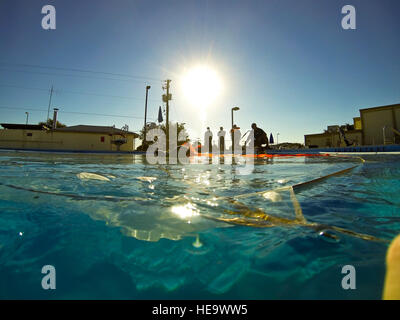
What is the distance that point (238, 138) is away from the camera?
51.1 feet

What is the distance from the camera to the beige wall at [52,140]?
27062 mm

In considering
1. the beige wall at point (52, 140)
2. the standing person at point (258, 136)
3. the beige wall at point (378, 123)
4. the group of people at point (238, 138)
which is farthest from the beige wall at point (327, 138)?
the beige wall at point (52, 140)

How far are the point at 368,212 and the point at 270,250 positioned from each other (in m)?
1.12

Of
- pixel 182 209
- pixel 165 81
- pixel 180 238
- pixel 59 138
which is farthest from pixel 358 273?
pixel 59 138

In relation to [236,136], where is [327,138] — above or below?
above

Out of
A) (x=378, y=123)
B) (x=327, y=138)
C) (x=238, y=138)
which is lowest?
(x=238, y=138)

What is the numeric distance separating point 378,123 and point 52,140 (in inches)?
1528

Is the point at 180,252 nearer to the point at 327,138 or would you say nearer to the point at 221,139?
the point at 221,139

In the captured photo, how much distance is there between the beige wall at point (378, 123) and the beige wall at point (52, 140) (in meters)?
30.5

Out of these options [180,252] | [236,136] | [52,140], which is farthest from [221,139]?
[52,140]

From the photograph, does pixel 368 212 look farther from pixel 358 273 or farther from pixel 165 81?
pixel 165 81
